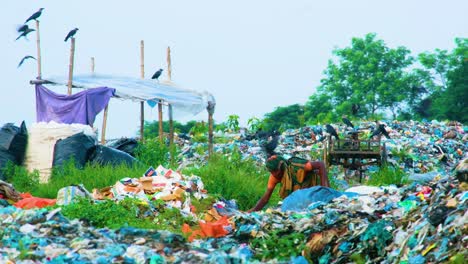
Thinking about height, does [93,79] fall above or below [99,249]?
above

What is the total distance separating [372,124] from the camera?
26.6 metres

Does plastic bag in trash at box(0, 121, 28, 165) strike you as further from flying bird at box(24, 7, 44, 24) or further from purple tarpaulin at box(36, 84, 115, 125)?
flying bird at box(24, 7, 44, 24)

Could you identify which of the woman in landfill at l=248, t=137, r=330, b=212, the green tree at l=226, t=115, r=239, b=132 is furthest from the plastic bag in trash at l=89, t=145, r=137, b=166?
the green tree at l=226, t=115, r=239, b=132

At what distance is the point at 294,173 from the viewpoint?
33.3 ft

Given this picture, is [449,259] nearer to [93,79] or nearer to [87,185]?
[87,185]

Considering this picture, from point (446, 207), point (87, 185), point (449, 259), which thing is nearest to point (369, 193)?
point (446, 207)

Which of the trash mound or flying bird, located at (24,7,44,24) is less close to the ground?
flying bird, located at (24,7,44,24)

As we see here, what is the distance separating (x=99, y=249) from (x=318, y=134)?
1881 cm

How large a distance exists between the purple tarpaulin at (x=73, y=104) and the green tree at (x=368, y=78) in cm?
2196

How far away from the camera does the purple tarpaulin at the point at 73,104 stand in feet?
55.3

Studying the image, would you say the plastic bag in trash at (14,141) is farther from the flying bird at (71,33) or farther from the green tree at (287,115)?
the green tree at (287,115)

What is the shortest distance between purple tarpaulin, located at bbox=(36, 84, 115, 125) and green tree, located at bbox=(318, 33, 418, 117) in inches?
865

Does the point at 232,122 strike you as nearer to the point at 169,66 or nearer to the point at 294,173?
the point at 169,66

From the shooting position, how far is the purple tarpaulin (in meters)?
16.8
